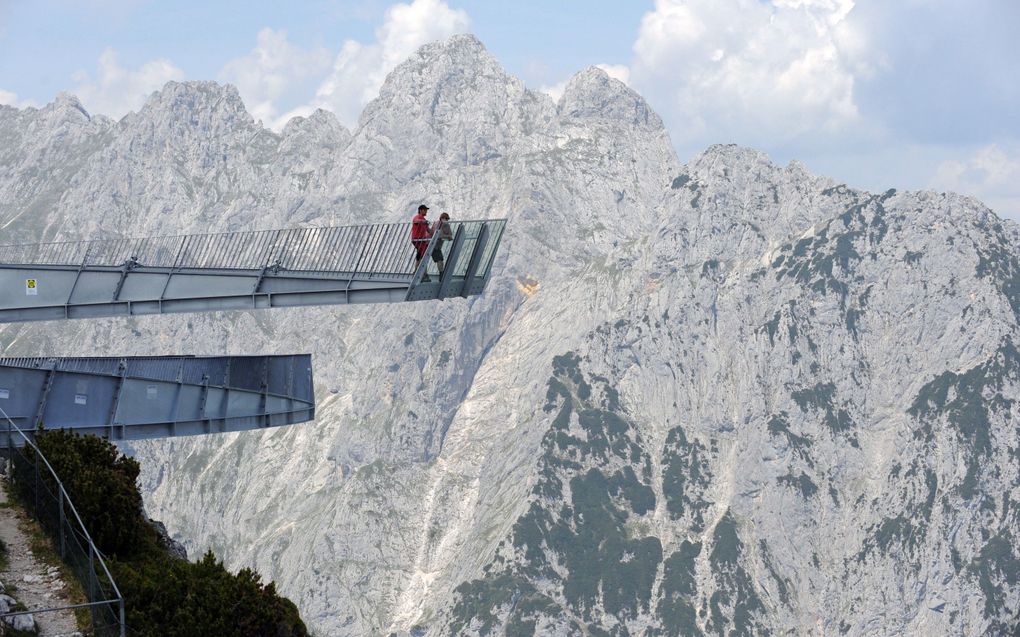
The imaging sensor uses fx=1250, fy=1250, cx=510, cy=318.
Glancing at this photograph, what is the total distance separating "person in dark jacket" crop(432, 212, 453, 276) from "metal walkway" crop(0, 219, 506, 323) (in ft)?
0.73

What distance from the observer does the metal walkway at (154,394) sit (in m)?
43.5

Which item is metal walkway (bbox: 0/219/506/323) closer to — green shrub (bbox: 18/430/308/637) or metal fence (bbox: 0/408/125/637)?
green shrub (bbox: 18/430/308/637)

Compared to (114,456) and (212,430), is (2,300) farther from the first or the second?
(114,456)

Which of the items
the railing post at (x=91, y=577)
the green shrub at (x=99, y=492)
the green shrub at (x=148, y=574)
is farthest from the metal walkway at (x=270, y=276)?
the railing post at (x=91, y=577)

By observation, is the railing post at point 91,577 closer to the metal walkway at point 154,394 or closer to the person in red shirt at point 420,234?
the person in red shirt at point 420,234

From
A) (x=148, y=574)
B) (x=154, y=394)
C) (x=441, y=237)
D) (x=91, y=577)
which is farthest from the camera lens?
(x=154, y=394)

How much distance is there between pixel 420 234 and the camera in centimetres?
4028

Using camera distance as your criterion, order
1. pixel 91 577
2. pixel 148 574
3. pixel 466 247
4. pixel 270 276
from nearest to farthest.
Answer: pixel 91 577 → pixel 148 574 → pixel 466 247 → pixel 270 276

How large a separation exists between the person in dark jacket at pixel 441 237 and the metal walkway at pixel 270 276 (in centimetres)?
22

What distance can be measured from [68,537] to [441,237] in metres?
15.3

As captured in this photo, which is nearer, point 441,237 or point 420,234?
point 441,237

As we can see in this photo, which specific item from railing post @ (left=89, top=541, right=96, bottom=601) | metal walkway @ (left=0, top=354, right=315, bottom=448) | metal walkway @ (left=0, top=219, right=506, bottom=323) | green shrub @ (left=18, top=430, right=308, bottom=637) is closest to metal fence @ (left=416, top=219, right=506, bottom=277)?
metal walkway @ (left=0, top=219, right=506, bottom=323)

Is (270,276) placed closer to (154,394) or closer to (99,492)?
(154,394)

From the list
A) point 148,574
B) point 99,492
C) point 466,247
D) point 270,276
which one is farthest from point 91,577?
point 270,276
